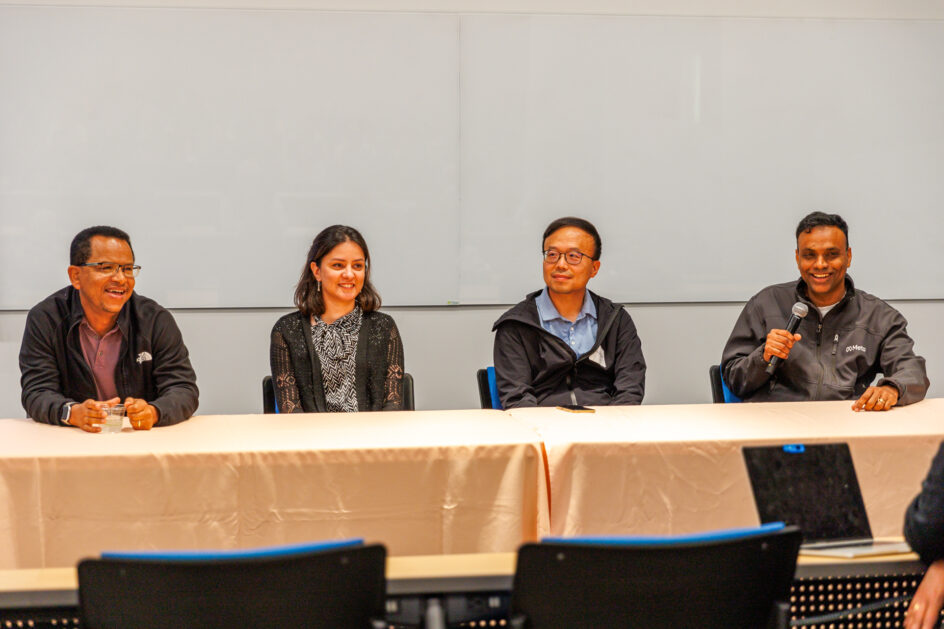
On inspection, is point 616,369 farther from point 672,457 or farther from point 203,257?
point 203,257

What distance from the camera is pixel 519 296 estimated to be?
4.48 meters

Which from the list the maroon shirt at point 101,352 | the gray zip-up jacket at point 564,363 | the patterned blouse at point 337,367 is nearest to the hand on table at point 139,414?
the maroon shirt at point 101,352

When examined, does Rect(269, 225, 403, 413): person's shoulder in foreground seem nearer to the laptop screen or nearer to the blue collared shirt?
the blue collared shirt

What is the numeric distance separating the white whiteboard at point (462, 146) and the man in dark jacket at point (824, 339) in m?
1.40

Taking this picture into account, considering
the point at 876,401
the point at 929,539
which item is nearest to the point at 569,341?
the point at 876,401

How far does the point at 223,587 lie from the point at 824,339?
2.51 meters

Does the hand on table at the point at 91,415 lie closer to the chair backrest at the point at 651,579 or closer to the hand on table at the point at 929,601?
the chair backrest at the point at 651,579

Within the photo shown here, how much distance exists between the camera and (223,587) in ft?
4.01

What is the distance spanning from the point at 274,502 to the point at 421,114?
9.16 feet

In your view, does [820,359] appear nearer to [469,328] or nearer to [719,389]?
[719,389]

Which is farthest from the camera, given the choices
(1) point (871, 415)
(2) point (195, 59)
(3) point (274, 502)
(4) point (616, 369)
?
(2) point (195, 59)

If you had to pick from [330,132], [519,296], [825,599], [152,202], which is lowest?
[825,599]

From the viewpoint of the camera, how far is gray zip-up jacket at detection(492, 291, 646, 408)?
3141mm

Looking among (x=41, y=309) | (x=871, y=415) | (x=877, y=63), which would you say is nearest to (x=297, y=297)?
(x=41, y=309)
